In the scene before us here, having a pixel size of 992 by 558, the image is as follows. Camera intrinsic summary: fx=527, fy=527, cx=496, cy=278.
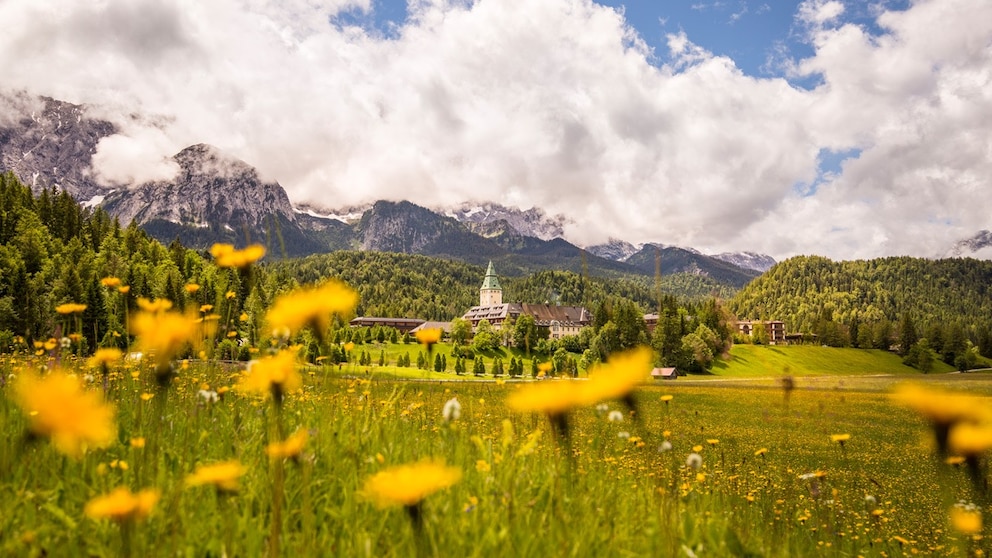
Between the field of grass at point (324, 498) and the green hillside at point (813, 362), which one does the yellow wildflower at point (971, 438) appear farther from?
the green hillside at point (813, 362)

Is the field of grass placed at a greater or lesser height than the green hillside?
greater

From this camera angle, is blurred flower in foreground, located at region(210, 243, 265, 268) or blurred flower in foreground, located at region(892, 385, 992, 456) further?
blurred flower in foreground, located at region(210, 243, 265, 268)

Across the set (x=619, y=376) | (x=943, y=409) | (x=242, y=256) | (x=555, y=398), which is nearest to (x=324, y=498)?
(x=242, y=256)

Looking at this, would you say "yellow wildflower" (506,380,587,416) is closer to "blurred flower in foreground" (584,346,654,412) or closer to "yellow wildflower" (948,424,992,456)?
"blurred flower in foreground" (584,346,654,412)

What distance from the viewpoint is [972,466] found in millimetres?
1823

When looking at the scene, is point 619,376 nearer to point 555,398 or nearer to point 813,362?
point 555,398

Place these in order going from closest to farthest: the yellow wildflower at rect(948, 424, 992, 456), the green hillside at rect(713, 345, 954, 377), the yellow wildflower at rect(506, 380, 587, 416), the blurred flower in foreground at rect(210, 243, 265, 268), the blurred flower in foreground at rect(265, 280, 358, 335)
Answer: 1. the yellow wildflower at rect(948, 424, 992, 456)
2. the yellow wildflower at rect(506, 380, 587, 416)
3. the blurred flower in foreground at rect(265, 280, 358, 335)
4. the blurred flower in foreground at rect(210, 243, 265, 268)
5. the green hillside at rect(713, 345, 954, 377)

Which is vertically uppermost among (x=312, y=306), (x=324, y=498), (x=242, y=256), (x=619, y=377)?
(x=242, y=256)

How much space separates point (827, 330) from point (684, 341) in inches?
3923

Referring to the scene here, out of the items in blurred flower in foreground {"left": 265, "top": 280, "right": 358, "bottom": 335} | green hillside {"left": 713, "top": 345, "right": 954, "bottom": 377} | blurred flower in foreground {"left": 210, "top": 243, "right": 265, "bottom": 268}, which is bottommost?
green hillside {"left": 713, "top": 345, "right": 954, "bottom": 377}

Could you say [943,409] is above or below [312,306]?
below

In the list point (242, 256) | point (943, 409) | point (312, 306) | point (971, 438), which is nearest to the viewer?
point (971, 438)

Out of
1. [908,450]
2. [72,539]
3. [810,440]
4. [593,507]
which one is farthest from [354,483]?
[908,450]

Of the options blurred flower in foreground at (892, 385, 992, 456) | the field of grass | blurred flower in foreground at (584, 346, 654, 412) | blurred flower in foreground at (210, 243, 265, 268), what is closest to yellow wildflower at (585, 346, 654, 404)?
blurred flower in foreground at (584, 346, 654, 412)
